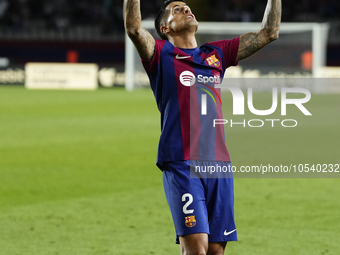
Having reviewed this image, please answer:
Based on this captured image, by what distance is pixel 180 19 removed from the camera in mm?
3398

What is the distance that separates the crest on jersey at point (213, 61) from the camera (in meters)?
3.35

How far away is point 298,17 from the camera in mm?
30500

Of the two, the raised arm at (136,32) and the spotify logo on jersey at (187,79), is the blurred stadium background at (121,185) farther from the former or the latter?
the raised arm at (136,32)

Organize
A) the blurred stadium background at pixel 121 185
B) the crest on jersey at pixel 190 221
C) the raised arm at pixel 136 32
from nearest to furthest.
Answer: the crest on jersey at pixel 190 221, the raised arm at pixel 136 32, the blurred stadium background at pixel 121 185

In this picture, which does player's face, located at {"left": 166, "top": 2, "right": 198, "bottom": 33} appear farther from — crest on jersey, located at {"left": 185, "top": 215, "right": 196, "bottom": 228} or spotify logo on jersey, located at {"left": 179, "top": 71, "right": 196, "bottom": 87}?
crest on jersey, located at {"left": 185, "top": 215, "right": 196, "bottom": 228}

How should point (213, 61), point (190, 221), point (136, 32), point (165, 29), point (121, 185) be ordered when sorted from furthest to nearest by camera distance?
1. point (121, 185)
2. point (165, 29)
3. point (213, 61)
4. point (136, 32)
5. point (190, 221)

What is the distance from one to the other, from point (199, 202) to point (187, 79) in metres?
0.68

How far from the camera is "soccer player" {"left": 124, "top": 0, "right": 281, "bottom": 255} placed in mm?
3117

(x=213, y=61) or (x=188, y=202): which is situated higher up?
(x=213, y=61)

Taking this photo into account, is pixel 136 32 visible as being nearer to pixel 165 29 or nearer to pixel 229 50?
pixel 165 29

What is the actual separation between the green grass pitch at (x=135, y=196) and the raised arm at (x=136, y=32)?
0.73 metres

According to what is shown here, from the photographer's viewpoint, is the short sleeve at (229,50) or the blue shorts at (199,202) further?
the short sleeve at (229,50)

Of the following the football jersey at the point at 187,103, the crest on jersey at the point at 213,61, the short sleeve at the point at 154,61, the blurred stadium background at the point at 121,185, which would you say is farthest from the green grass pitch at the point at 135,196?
the short sleeve at the point at 154,61

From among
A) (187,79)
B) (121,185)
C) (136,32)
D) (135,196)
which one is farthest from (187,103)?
(121,185)
